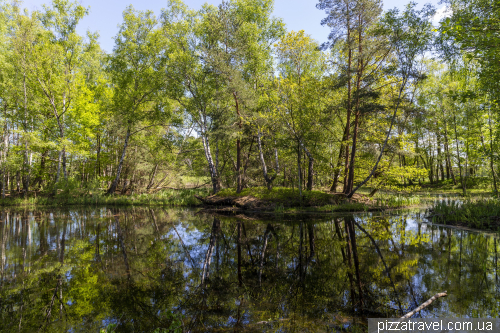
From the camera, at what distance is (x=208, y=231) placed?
9844 millimetres

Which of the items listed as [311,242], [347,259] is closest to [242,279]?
[347,259]

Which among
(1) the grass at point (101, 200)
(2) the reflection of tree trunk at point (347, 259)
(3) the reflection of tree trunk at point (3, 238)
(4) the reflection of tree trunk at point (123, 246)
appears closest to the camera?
(2) the reflection of tree trunk at point (347, 259)

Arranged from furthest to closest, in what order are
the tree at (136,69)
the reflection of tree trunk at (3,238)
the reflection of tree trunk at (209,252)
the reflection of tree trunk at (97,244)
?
1. the tree at (136,69)
2. the reflection of tree trunk at (97,244)
3. the reflection of tree trunk at (3,238)
4. the reflection of tree trunk at (209,252)

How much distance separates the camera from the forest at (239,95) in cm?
1338

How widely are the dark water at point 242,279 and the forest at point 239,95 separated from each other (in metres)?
6.18

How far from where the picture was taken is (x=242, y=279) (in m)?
5.02

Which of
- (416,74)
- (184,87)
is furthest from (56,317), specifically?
(184,87)

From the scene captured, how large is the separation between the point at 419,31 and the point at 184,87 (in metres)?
14.1

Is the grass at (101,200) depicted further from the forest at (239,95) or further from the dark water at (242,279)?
the dark water at (242,279)

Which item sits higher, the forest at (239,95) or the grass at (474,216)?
the forest at (239,95)

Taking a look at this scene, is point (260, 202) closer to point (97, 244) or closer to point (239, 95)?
point (239, 95)

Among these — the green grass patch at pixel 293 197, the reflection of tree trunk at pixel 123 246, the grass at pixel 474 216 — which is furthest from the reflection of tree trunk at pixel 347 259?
the green grass patch at pixel 293 197

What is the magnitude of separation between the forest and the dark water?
6.18 metres

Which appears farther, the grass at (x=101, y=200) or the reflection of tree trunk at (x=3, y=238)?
the grass at (x=101, y=200)
